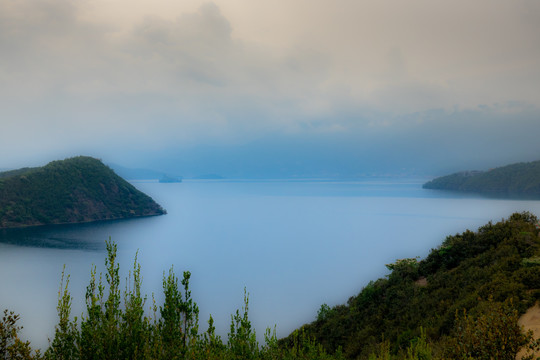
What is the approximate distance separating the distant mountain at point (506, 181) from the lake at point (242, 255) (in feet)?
117

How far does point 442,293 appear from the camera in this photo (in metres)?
12.2

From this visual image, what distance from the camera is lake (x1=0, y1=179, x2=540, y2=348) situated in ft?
99.7

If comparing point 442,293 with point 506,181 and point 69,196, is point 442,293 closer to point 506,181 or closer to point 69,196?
point 69,196

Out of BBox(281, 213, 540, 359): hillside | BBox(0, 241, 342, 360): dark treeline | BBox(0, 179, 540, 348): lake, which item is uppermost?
BBox(0, 241, 342, 360): dark treeline

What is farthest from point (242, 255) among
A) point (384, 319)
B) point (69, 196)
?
point (69, 196)

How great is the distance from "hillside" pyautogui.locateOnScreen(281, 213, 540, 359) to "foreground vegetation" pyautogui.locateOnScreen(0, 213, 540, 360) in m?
0.04

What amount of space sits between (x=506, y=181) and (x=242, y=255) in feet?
345

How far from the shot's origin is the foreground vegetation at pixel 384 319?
507 cm

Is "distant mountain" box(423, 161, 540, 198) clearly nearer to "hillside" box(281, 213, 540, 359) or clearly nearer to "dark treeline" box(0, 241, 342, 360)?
"hillside" box(281, 213, 540, 359)

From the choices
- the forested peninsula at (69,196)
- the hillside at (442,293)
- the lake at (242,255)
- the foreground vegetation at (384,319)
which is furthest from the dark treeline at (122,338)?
the forested peninsula at (69,196)

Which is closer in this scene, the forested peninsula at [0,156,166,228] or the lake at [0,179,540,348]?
the lake at [0,179,540,348]

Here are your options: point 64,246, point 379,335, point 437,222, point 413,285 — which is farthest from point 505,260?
point 437,222

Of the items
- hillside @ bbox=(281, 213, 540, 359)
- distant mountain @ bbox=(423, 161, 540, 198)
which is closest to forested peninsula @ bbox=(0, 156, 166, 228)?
hillside @ bbox=(281, 213, 540, 359)

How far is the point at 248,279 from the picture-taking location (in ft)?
126
